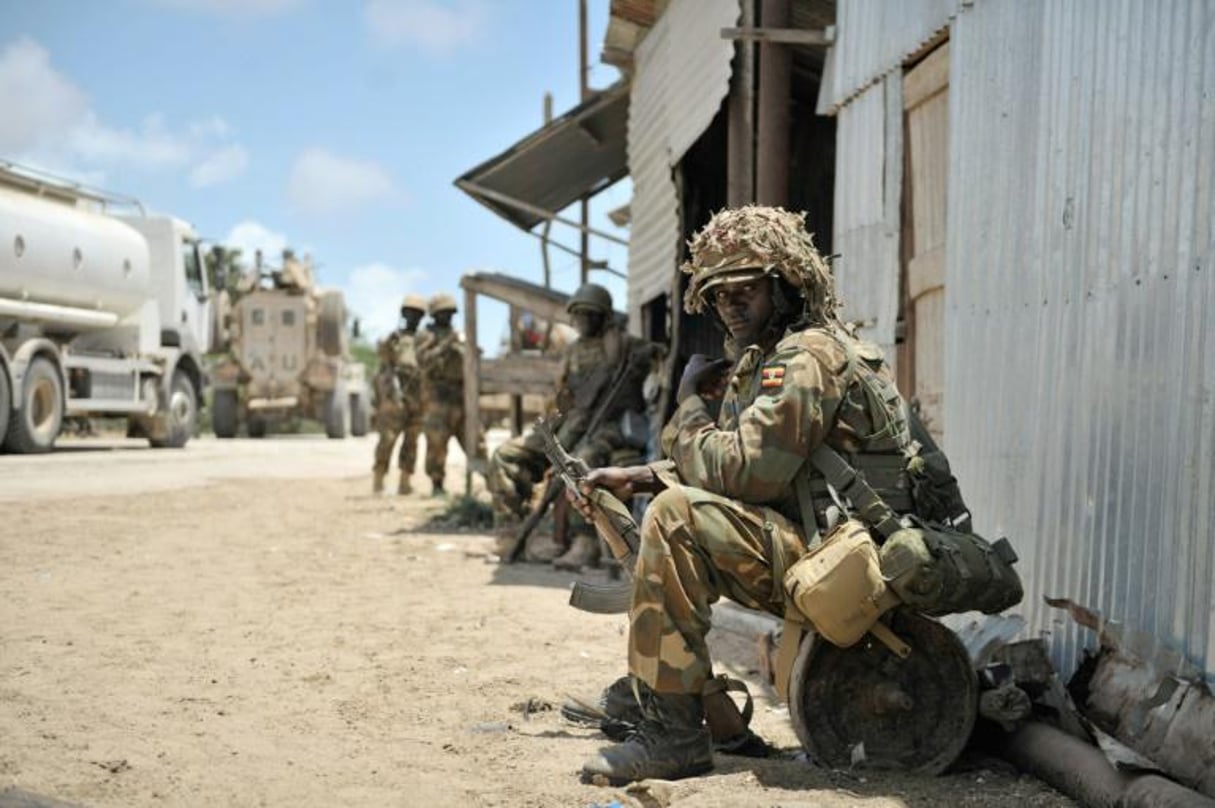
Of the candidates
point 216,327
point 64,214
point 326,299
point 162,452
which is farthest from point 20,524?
point 326,299

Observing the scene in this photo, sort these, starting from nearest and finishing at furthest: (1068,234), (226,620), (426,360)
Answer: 1. (1068,234)
2. (226,620)
3. (426,360)

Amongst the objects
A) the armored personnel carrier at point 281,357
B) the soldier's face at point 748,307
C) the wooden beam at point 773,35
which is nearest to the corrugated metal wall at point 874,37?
the wooden beam at point 773,35

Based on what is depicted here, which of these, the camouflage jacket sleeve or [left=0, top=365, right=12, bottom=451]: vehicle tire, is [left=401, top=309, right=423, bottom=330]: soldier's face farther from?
the camouflage jacket sleeve

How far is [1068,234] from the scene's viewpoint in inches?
158

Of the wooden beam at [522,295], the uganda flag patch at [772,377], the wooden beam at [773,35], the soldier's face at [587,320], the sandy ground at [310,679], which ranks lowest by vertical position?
the sandy ground at [310,679]

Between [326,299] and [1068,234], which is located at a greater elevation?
[326,299]

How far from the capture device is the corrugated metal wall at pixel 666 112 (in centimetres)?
797

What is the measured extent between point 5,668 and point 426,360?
27.8 ft

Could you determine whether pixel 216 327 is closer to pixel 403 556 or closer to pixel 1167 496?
pixel 403 556

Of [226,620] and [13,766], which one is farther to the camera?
[226,620]

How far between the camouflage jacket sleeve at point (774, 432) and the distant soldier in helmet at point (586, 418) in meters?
4.97

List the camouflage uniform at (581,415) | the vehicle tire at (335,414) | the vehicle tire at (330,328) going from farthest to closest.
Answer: the vehicle tire at (335,414), the vehicle tire at (330,328), the camouflage uniform at (581,415)

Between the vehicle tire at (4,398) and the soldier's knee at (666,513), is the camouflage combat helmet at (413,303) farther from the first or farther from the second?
the soldier's knee at (666,513)

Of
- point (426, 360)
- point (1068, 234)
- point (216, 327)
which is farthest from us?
point (216, 327)
